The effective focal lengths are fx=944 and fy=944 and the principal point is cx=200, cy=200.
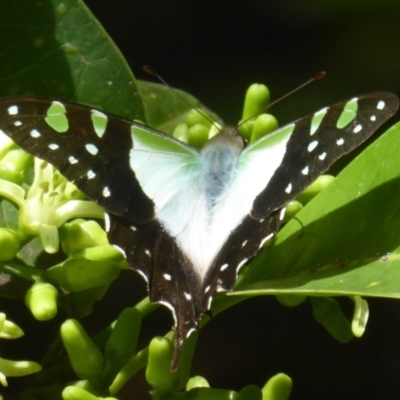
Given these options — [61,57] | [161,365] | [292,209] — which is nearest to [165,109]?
[61,57]

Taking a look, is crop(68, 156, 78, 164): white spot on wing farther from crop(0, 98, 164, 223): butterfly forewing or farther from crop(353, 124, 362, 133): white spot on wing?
crop(353, 124, 362, 133): white spot on wing

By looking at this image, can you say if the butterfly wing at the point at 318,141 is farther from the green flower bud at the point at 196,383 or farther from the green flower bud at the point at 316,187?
the green flower bud at the point at 196,383

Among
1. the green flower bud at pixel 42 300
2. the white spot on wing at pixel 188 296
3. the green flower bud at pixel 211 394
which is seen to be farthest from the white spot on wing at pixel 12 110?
the green flower bud at pixel 211 394

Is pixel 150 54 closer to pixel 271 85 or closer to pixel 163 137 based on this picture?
pixel 271 85

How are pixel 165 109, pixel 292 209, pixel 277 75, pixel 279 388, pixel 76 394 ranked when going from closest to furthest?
pixel 76 394 < pixel 279 388 < pixel 292 209 < pixel 165 109 < pixel 277 75

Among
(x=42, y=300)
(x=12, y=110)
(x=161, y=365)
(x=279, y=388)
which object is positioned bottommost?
(x=279, y=388)

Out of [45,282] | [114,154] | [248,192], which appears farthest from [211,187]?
[45,282]

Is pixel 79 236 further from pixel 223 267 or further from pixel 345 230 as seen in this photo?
pixel 345 230

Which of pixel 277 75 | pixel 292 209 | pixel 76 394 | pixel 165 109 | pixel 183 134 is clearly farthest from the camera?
Result: pixel 277 75
